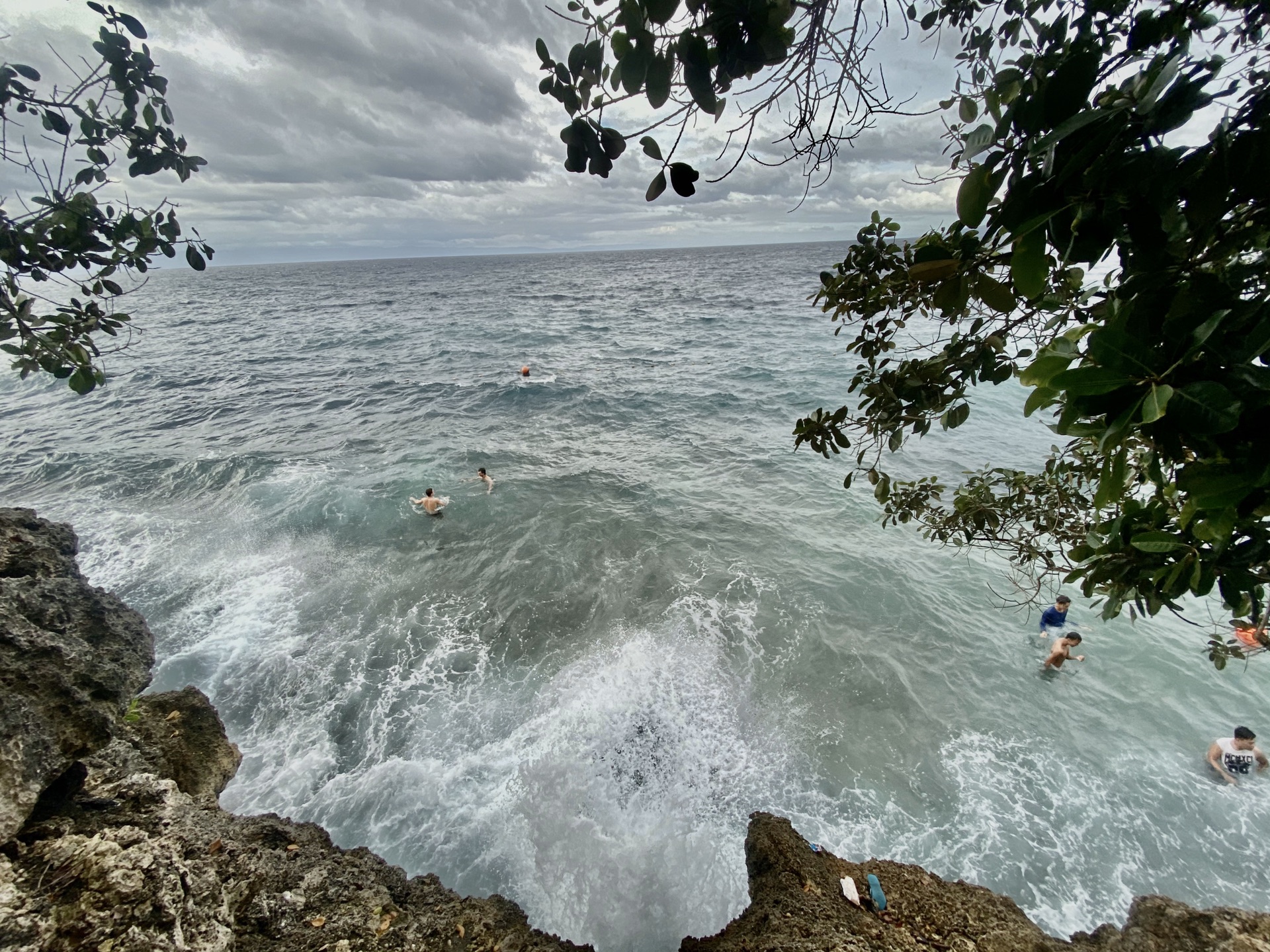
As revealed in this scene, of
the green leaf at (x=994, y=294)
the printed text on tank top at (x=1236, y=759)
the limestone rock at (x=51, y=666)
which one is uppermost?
the green leaf at (x=994, y=294)

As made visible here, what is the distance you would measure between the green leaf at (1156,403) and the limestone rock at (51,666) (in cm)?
533

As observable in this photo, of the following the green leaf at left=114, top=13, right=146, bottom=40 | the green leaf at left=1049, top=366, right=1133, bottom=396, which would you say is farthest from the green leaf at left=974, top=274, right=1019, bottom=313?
the green leaf at left=114, top=13, right=146, bottom=40

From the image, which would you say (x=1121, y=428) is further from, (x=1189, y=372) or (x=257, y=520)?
(x=257, y=520)

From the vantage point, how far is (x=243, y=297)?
7306 centimetres

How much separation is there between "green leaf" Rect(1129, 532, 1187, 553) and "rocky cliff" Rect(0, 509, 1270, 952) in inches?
145

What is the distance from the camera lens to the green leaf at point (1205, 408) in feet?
3.61

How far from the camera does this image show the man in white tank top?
680 cm

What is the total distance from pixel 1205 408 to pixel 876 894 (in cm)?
486

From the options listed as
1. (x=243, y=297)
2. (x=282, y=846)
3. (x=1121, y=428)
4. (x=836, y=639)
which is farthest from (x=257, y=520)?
(x=243, y=297)

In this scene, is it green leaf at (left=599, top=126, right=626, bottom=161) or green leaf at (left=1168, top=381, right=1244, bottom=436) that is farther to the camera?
green leaf at (left=599, top=126, right=626, bottom=161)

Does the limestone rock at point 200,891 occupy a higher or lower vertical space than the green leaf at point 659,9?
lower

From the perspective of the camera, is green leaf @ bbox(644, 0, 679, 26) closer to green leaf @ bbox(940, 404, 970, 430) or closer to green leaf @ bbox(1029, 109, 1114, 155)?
green leaf @ bbox(1029, 109, 1114, 155)

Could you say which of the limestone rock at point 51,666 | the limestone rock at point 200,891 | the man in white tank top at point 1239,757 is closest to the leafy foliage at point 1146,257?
the limestone rock at point 200,891

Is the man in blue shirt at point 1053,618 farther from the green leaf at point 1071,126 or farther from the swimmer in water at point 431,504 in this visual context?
the swimmer in water at point 431,504
